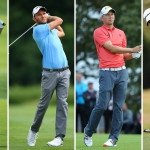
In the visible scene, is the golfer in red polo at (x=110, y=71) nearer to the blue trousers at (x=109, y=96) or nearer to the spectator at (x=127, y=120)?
the blue trousers at (x=109, y=96)

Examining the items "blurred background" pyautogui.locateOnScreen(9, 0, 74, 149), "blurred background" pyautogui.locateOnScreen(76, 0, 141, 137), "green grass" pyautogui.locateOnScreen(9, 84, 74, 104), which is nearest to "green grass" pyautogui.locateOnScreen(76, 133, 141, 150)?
"blurred background" pyautogui.locateOnScreen(76, 0, 141, 137)

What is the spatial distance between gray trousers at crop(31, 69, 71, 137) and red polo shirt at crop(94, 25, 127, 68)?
47 cm

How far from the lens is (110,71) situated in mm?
6023

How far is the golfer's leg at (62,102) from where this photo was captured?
605 centimetres

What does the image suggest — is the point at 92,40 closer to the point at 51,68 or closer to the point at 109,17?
the point at 109,17

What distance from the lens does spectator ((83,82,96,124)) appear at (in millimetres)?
9453

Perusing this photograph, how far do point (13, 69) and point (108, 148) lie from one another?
10.7m

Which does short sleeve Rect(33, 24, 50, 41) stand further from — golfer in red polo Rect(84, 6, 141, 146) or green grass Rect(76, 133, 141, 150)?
green grass Rect(76, 133, 141, 150)

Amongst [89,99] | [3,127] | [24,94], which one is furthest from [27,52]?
[3,127]

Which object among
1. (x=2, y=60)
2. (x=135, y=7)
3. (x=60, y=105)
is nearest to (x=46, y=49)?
(x=60, y=105)

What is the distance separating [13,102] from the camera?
51.6ft

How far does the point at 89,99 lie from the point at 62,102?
3533 millimetres

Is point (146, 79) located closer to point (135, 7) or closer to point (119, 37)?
point (135, 7)

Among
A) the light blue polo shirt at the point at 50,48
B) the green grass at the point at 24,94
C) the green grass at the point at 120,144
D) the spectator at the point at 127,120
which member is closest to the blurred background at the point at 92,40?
the spectator at the point at 127,120
